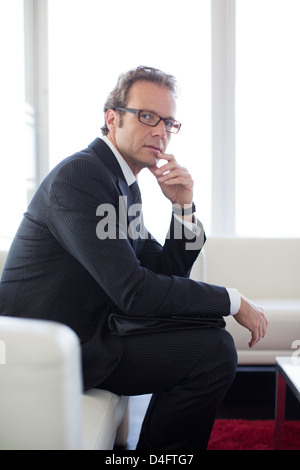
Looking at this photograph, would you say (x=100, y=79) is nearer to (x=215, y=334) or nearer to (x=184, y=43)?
(x=184, y=43)

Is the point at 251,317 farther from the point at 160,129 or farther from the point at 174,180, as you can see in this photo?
the point at 160,129

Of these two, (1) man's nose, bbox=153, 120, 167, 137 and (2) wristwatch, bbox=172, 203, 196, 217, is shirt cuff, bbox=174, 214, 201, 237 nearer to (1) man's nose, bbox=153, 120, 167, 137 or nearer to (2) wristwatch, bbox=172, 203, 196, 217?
(2) wristwatch, bbox=172, 203, 196, 217

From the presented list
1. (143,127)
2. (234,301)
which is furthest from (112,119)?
(234,301)

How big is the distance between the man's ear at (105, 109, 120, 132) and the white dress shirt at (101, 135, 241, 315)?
0.06m

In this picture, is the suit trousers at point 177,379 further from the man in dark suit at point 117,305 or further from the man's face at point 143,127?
the man's face at point 143,127

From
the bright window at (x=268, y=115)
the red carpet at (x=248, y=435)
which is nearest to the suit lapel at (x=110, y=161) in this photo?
the red carpet at (x=248, y=435)

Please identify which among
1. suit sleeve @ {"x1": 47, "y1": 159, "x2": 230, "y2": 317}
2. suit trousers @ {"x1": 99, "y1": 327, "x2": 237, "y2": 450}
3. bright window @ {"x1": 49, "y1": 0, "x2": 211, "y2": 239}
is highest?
bright window @ {"x1": 49, "y1": 0, "x2": 211, "y2": 239}

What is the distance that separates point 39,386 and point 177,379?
21.0 inches

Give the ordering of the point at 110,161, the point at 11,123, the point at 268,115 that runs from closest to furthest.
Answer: the point at 110,161 → the point at 11,123 → the point at 268,115

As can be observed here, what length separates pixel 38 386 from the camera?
68 centimetres

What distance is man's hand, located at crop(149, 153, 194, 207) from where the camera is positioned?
1525mm

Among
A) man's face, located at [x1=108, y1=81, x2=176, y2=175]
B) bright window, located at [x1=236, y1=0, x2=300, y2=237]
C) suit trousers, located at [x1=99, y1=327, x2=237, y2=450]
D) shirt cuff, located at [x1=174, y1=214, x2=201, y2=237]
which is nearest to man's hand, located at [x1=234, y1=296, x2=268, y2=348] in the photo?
suit trousers, located at [x1=99, y1=327, x2=237, y2=450]

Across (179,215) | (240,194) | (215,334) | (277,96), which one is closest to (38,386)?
(215,334)

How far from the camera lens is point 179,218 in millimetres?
1589
